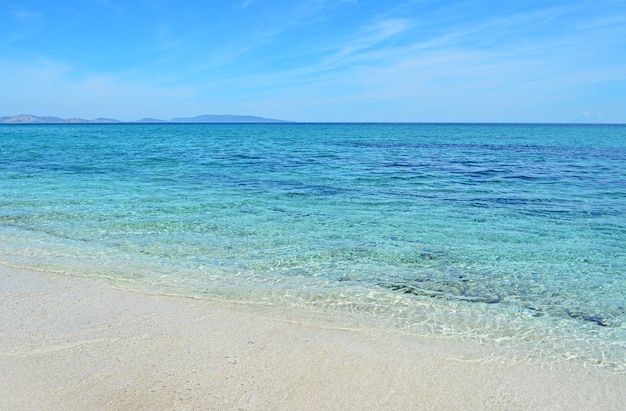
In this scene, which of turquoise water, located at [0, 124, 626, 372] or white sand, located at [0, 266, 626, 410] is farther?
turquoise water, located at [0, 124, 626, 372]

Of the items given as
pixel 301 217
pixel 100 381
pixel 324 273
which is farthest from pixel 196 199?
pixel 100 381

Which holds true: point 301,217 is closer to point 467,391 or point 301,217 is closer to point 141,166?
point 467,391

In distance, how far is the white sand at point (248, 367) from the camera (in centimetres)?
371

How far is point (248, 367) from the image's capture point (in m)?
4.18

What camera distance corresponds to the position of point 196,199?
13.5m

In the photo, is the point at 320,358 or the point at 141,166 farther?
the point at 141,166

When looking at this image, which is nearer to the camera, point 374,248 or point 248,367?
point 248,367

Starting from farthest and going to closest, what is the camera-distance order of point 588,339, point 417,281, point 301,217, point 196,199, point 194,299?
point 196,199, point 301,217, point 417,281, point 194,299, point 588,339

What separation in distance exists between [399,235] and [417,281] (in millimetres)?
2641

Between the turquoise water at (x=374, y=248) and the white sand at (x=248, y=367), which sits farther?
the turquoise water at (x=374, y=248)

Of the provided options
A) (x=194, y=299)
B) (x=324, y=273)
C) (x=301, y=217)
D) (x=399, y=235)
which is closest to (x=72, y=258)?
(x=194, y=299)

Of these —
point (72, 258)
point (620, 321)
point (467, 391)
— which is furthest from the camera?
point (72, 258)

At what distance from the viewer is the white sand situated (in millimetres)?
3709

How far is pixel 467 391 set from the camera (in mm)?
3891
